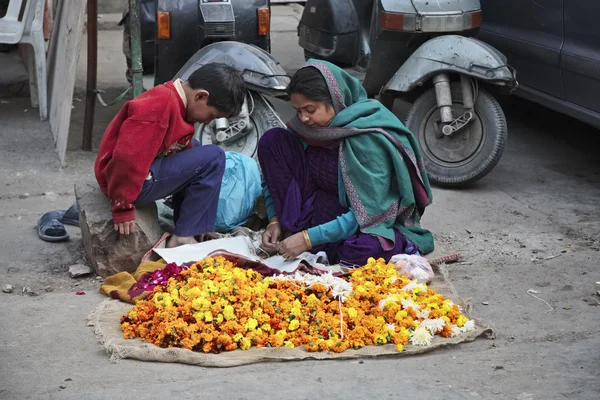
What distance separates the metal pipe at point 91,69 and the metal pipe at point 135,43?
0.37m

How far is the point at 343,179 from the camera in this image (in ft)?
14.5

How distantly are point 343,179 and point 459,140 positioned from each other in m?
1.55

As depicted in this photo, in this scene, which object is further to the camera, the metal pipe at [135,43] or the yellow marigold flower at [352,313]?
the metal pipe at [135,43]

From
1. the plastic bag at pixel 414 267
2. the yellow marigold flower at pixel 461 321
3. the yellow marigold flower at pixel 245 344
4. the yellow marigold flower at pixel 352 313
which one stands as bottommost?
the plastic bag at pixel 414 267

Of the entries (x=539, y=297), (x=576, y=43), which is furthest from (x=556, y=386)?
(x=576, y=43)

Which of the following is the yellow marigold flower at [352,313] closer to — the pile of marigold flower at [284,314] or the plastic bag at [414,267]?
the pile of marigold flower at [284,314]

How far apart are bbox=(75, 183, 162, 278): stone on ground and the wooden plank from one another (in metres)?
1.75

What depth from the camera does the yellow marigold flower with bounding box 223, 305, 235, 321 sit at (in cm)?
365

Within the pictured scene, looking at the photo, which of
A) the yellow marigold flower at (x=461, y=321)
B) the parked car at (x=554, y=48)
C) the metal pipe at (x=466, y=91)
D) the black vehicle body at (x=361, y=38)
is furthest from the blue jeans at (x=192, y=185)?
the parked car at (x=554, y=48)

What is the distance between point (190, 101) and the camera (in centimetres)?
434

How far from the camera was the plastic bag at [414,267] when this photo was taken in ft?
13.9

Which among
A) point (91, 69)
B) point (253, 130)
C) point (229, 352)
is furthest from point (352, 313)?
point (91, 69)

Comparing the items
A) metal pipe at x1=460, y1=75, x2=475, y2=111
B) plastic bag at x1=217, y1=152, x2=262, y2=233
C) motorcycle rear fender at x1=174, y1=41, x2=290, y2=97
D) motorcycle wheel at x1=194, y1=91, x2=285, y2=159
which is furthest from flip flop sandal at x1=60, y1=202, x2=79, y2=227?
metal pipe at x1=460, y1=75, x2=475, y2=111

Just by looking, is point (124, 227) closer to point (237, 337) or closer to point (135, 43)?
point (237, 337)
